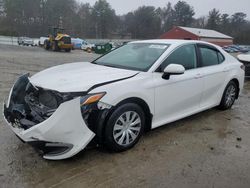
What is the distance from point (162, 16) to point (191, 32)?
3894 centimetres

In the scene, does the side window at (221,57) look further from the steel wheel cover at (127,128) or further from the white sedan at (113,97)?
the steel wheel cover at (127,128)

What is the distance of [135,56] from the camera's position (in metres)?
3.94

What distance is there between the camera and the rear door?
4293 millimetres

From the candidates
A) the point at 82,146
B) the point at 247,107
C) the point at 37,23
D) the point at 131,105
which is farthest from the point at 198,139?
the point at 37,23

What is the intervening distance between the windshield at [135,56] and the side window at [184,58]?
0.16 m

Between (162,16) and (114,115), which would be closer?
(114,115)

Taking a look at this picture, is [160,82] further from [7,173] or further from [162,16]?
[162,16]

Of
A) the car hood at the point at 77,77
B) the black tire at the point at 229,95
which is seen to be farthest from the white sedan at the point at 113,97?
the black tire at the point at 229,95

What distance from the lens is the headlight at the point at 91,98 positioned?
8.96ft

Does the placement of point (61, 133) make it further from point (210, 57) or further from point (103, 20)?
point (103, 20)

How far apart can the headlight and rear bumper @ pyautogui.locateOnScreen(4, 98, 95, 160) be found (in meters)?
0.07

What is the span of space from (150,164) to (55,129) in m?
1.22

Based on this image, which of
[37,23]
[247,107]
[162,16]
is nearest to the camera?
[247,107]

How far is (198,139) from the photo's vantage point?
3.71 meters
